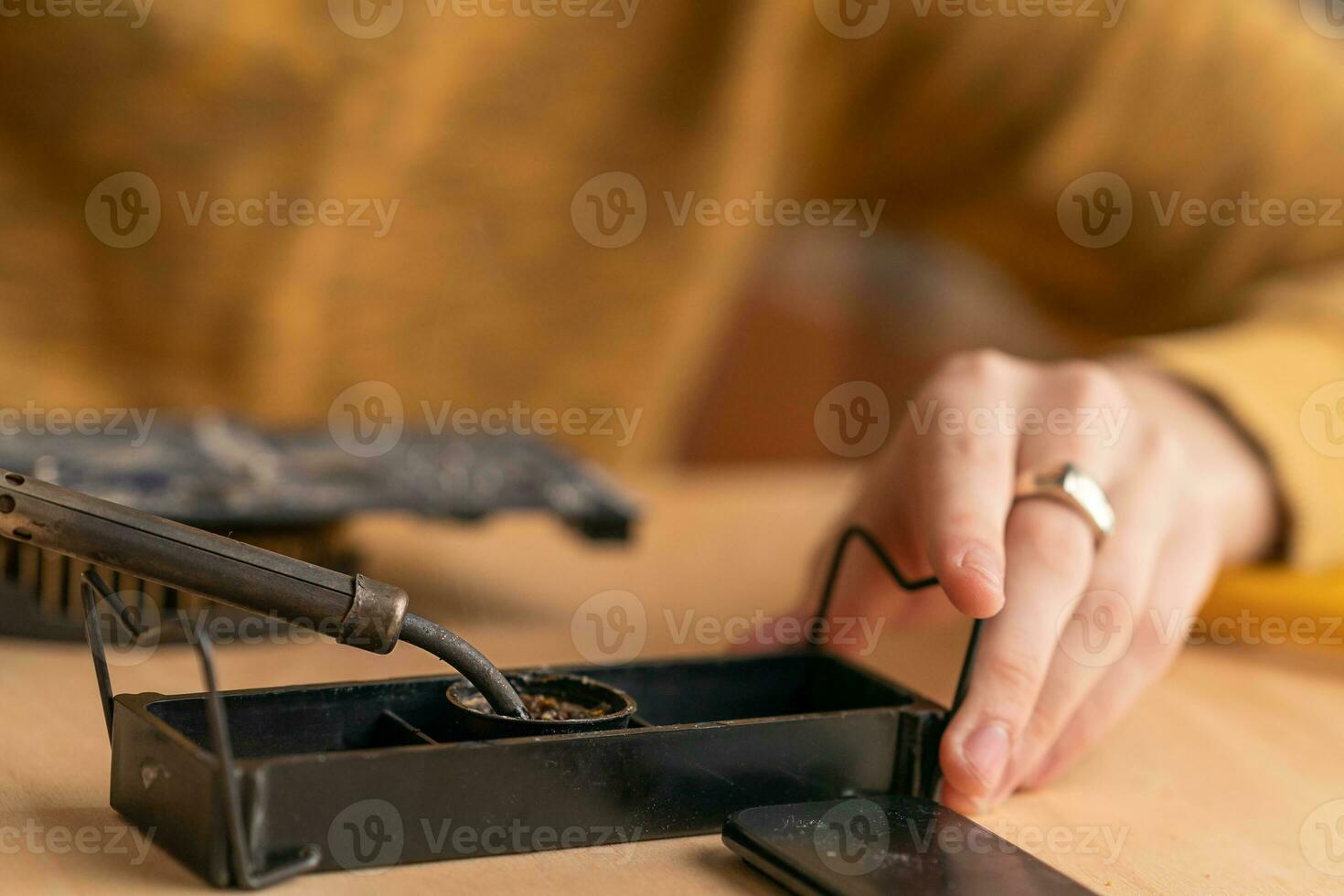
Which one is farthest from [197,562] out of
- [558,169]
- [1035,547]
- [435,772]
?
[558,169]

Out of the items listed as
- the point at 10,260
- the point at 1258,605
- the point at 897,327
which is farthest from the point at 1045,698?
the point at 897,327

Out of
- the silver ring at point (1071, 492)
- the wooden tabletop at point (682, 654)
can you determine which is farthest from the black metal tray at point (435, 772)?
the silver ring at point (1071, 492)

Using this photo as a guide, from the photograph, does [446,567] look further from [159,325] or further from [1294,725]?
[1294,725]

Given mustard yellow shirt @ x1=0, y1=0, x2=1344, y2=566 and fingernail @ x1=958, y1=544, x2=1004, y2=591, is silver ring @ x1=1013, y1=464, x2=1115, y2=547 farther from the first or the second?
mustard yellow shirt @ x1=0, y1=0, x2=1344, y2=566

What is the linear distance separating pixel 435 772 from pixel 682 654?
310 mm

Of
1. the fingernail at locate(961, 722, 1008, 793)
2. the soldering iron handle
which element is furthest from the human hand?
the soldering iron handle

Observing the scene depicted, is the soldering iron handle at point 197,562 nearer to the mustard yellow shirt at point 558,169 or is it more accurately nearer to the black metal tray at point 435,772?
the black metal tray at point 435,772

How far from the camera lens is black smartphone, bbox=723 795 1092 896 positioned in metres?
0.38

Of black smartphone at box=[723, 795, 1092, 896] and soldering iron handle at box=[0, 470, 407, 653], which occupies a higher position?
soldering iron handle at box=[0, 470, 407, 653]

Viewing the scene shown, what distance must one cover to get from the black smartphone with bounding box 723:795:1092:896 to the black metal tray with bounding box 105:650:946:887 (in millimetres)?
19

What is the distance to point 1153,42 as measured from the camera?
41.0 inches

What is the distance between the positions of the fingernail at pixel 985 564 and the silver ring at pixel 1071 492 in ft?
0.27

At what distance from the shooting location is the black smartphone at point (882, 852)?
15.0 inches

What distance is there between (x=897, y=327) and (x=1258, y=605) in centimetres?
159
